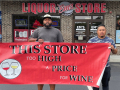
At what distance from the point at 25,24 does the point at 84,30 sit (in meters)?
4.52

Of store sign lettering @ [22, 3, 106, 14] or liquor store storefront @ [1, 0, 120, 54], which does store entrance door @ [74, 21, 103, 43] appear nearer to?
liquor store storefront @ [1, 0, 120, 54]

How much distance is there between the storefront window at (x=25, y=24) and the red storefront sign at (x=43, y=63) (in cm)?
821

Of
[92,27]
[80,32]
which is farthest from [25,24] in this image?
[92,27]

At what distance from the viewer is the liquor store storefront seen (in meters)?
10.9

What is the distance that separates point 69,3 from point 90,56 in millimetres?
8304

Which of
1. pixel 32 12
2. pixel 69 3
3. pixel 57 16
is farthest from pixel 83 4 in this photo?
pixel 32 12

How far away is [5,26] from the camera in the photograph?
11.2 metres

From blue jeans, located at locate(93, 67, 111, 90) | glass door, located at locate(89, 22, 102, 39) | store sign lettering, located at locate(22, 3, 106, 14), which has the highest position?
store sign lettering, located at locate(22, 3, 106, 14)

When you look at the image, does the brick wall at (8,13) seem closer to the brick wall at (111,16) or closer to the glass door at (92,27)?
the glass door at (92,27)

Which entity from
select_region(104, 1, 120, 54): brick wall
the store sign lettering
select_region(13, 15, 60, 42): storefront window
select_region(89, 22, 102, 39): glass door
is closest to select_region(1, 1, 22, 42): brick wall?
select_region(13, 15, 60, 42): storefront window

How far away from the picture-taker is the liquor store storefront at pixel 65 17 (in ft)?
35.6

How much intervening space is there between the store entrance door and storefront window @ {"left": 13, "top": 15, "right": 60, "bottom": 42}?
1.52m

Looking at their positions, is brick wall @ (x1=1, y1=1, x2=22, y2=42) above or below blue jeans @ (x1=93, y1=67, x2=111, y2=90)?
above

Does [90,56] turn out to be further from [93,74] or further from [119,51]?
[119,51]
